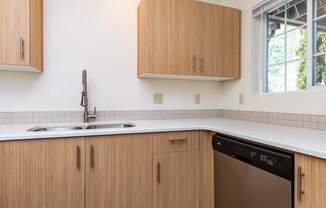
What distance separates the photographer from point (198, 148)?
1.67 m

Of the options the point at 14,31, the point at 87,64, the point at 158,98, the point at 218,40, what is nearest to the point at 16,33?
the point at 14,31

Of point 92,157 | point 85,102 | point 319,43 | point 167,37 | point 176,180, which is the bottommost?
point 176,180

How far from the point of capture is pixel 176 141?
1.61 meters

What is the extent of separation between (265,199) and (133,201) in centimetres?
92

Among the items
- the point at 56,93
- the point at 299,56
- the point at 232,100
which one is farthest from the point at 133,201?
the point at 299,56

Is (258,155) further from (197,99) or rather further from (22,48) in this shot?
(22,48)

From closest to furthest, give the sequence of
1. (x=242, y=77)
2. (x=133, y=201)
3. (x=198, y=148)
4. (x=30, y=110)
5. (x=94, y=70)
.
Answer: (x=133, y=201), (x=198, y=148), (x=30, y=110), (x=94, y=70), (x=242, y=77)

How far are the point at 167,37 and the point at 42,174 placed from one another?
1515 millimetres

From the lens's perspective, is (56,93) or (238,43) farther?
(238,43)

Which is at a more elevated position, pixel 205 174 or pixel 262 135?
pixel 262 135

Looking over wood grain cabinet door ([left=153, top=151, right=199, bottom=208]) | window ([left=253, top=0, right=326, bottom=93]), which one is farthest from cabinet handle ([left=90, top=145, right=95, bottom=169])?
window ([left=253, top=0, right=326, bottom=93])

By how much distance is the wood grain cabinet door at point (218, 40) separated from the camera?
2.01 m

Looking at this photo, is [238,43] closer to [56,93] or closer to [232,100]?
[232,100]

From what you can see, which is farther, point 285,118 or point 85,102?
point 85,102
